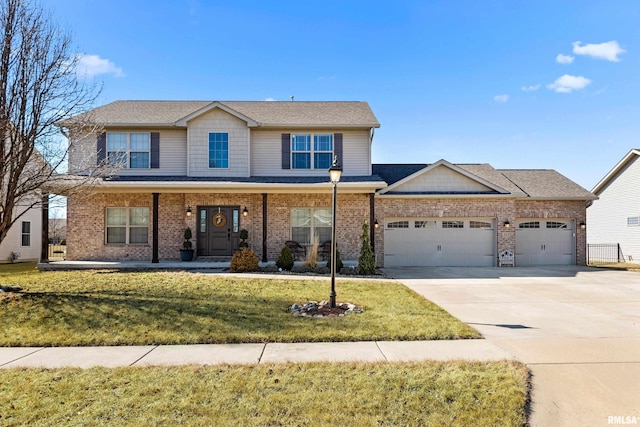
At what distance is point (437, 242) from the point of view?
16078mm

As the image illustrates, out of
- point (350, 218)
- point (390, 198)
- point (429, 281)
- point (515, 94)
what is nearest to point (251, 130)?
point (350, 218)

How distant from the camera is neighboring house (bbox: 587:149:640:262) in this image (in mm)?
20062

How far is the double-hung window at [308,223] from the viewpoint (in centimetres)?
1538

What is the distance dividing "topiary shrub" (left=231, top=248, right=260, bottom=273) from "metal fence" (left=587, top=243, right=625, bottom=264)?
18605 mm

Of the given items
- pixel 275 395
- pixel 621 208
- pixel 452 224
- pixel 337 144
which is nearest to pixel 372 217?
pixel 337 144

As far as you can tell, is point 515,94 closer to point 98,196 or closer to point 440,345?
point 440,345

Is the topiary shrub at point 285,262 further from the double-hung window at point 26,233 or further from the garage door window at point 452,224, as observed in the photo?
the double-hung window at point 26,233

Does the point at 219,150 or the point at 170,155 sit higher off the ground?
the point at 219,150

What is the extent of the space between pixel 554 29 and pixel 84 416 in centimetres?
1485

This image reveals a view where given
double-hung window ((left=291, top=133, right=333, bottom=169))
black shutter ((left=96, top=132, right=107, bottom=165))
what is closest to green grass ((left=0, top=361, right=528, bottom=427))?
double-hung window ((left=291, top=133, right=333, bottom=169))

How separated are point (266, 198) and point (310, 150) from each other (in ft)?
9.37

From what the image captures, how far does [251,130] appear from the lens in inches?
611

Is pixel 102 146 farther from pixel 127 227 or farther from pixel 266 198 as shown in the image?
pixel 266 198

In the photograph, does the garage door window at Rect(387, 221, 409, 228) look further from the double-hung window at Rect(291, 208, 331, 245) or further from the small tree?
the small tree
